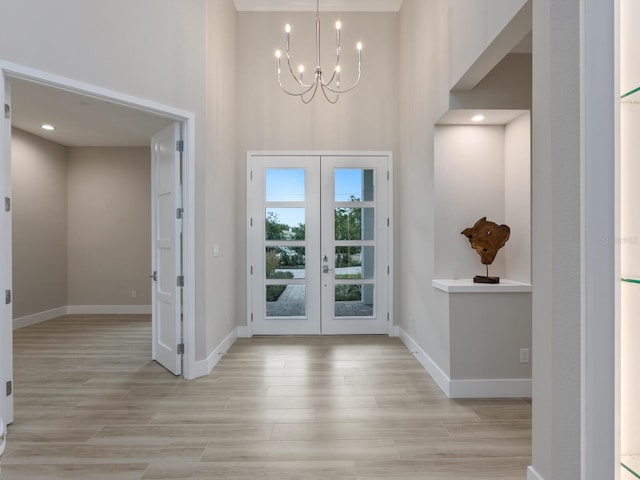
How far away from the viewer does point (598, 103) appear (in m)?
1.35

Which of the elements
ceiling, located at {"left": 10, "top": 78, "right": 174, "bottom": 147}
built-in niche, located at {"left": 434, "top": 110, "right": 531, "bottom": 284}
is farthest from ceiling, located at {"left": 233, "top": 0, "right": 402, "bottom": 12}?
built-in niche, located at {"left": 434, "top": 110, "right": 531, "bottom": 284}

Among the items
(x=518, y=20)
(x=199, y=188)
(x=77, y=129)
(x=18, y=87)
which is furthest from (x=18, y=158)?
(x=518, y=20)

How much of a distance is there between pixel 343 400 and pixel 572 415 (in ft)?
6.04

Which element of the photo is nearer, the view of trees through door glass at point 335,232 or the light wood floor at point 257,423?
the light wood floor at point 257,423

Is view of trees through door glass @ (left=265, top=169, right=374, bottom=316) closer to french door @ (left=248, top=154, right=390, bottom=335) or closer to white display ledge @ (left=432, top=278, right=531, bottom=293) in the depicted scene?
french door @ (left=248, top=154, right=390, bottom=335)

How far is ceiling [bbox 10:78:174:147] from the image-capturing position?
3.19 meters

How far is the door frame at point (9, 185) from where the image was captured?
→ 8.60 feet

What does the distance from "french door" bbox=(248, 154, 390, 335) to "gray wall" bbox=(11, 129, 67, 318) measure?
141 inches

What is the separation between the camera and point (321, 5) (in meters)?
5.16
